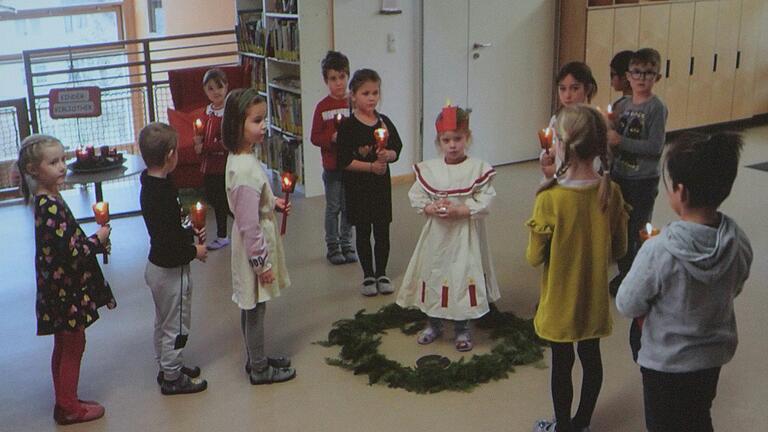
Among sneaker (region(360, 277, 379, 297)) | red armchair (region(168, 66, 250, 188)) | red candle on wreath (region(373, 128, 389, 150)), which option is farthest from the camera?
red armchair (region(168, 66, 250, 188))

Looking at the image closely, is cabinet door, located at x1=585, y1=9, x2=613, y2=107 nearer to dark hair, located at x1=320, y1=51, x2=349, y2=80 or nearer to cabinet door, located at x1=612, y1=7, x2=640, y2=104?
cabinet door, located at x1=612, y1=7, x2=640, y2=104

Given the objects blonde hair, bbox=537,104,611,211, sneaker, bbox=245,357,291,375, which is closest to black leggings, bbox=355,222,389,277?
sneaker, bbox=245,357,291,375

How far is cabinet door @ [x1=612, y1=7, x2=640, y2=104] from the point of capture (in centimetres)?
755

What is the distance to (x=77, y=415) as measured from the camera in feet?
10.9

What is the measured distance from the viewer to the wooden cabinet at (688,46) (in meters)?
7.39

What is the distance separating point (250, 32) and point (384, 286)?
3435 mm

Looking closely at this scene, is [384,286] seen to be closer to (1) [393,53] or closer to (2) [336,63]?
(2) [336,63]

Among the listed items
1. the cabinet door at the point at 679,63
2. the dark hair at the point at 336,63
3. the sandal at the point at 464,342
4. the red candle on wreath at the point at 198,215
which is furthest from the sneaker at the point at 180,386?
the cabinet door at the point at 679,63

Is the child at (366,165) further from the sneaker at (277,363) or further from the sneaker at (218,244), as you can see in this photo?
the sneaker at (218,244)

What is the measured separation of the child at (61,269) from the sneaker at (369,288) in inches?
61.3

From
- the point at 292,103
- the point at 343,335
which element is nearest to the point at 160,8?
the point at 292,103

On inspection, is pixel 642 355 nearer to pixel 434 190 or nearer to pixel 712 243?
pixel 712 243

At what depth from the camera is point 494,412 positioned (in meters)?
3.33

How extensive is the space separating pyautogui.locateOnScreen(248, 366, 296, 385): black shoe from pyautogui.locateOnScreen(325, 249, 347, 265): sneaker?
1.48 m
